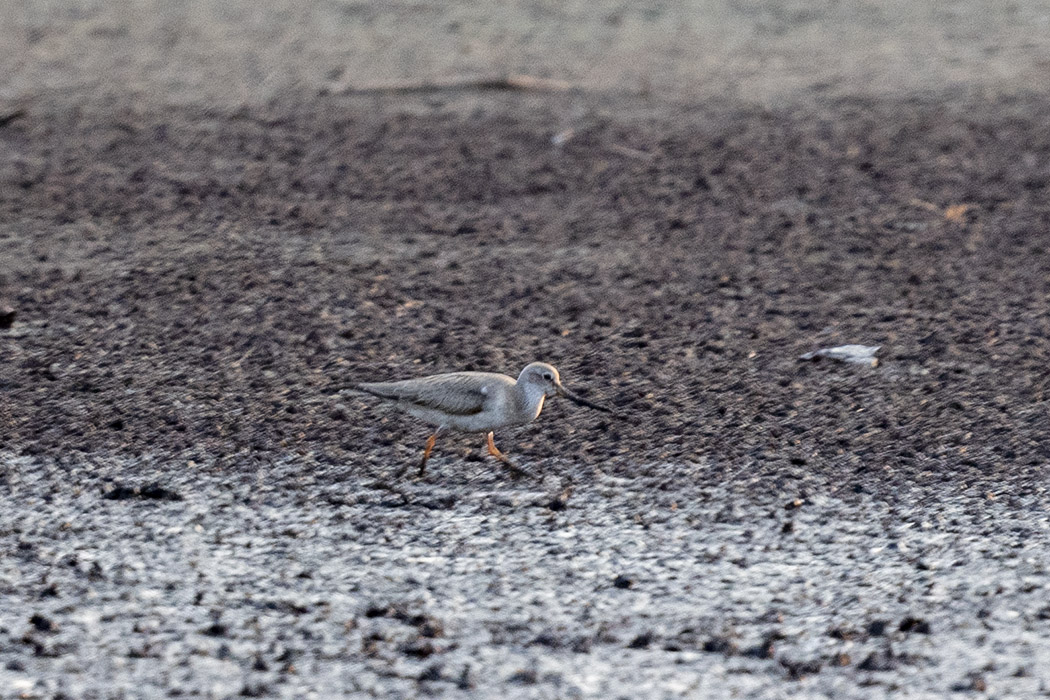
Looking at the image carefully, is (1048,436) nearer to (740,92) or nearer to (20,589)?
(20,589)

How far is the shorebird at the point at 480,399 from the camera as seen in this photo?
5.74m

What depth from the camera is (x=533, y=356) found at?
6852 millimetres

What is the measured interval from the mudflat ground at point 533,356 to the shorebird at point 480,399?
21 cm

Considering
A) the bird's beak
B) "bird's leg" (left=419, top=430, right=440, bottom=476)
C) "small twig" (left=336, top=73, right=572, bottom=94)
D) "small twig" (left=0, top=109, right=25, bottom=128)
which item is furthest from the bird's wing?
"small twig" (left=0, top=109, right=25, bottom=128)

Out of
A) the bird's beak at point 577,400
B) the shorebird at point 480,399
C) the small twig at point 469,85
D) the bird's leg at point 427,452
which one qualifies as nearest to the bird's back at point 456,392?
the shorebird at point 480,399

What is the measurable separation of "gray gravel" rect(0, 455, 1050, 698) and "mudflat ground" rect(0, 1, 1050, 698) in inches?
0.7

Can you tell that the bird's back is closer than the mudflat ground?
No

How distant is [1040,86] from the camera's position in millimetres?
10789

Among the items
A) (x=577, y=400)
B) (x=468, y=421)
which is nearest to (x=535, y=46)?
(x=577, y=400)

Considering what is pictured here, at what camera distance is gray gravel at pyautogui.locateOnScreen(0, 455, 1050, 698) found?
4.52 m

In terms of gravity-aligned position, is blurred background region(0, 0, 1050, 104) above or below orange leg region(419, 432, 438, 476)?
above

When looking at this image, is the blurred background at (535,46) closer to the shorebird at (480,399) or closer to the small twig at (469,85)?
the small twig at (469,85)

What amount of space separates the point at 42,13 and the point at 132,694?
9.53m

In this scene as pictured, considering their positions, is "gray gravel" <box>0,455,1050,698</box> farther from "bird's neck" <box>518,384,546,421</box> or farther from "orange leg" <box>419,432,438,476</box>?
"bird's neck" <box>518,384,546,421</box>
